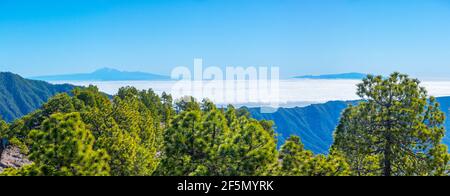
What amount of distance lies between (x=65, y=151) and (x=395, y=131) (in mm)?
23849

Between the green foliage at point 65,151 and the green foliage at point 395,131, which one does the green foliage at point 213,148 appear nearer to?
the green foliage at point 65,151

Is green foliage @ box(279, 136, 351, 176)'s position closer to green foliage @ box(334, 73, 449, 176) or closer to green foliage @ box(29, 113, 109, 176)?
green foliage @ box(334, 73, 449, 176)

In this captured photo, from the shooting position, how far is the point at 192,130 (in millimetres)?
31156

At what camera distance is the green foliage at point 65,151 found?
27656mm

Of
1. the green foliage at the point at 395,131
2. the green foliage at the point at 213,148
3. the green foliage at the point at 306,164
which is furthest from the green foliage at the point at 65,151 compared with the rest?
the green foliage at the point at 395,131

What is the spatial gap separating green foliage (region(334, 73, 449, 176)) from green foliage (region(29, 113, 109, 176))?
66.4 ft

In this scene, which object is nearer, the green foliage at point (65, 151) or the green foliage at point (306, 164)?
the green foliage at point (65, 151)

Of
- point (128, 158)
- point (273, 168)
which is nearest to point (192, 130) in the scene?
point (273, 168)

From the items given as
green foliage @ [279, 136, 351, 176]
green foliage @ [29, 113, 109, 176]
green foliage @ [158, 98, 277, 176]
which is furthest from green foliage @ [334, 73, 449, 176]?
green foliage @ [29, 113, 109, 176]

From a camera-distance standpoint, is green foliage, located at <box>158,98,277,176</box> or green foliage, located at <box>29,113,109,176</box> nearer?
green foliage, located at <box>29,113,109,176</box>

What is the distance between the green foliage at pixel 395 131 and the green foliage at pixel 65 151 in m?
20.2

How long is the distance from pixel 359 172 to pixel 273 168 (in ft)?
32.3

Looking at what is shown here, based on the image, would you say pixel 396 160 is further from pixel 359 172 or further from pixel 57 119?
pixel 57 119

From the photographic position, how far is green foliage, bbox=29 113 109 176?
27.7m
